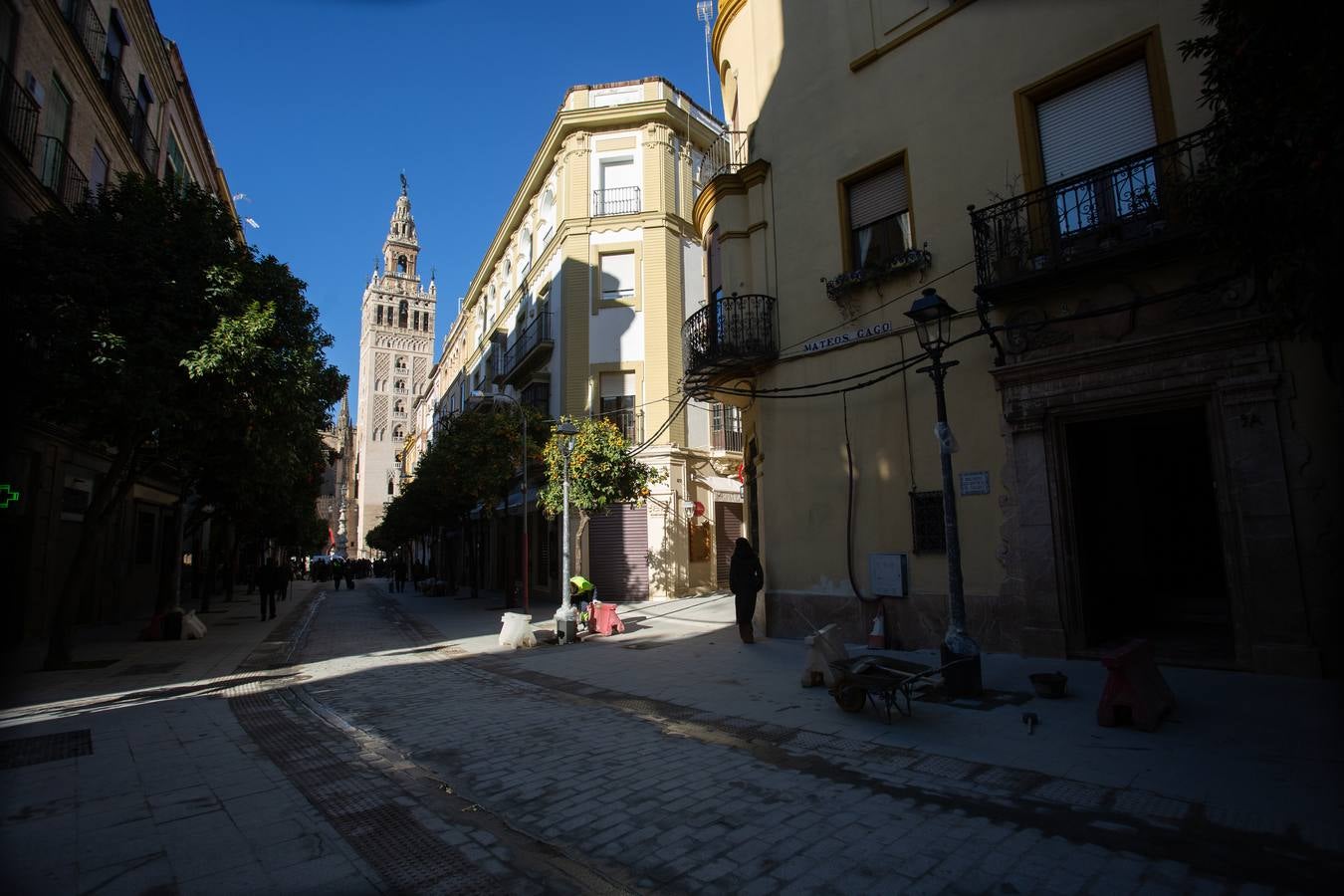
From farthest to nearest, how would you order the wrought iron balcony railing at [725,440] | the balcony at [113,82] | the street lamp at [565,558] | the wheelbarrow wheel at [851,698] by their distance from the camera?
the wrought iron balcony railing at [725,440] < the balcony at [113,82] < the street lamp at [565,558] < the wheelbarrow wheel at [851,698]

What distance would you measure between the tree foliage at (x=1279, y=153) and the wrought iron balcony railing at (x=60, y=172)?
56.9ft

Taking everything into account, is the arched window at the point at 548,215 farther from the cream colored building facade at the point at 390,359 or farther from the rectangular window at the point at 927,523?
the cream colored building facade at the point at 390,359

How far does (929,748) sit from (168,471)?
84.4 ft

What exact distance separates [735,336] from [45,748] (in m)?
10.4

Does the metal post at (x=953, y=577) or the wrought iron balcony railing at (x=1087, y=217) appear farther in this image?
the wrought iron balcony railing at (x=1087, y=217)

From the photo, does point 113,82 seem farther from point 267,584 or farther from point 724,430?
point 724,430

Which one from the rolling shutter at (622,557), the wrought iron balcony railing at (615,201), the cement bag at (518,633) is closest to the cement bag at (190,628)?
the cement bag at (518,633)

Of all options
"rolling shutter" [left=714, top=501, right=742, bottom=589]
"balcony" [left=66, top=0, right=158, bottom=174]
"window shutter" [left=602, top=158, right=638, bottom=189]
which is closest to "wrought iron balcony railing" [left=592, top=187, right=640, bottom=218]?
"window shutter" [left=602, top=158, right=638, bottom=189]

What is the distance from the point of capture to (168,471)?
2277cm

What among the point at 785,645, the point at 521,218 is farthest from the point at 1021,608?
the point at 521,218

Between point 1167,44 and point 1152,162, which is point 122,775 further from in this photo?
point 1167,44

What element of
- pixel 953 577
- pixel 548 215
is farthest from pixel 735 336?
pixel 548 215

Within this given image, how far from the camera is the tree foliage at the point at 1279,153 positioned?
4215 millimetres

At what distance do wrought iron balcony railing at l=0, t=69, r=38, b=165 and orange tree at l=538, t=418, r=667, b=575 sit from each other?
1131cm
